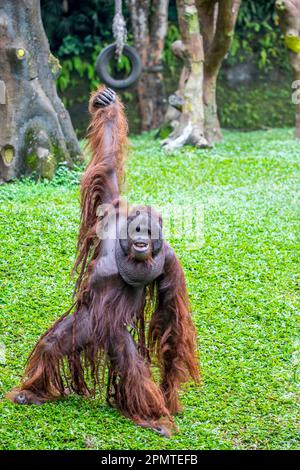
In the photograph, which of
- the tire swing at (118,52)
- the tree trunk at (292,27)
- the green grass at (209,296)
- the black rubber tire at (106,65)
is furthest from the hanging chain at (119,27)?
the tree trunk at (292,27)

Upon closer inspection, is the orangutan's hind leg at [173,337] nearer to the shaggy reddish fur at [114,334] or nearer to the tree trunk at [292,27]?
the shaggy reddish fur at [114,334]

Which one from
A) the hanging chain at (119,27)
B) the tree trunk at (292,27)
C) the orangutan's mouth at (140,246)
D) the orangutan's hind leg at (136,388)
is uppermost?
the tree trunk at (292,27)

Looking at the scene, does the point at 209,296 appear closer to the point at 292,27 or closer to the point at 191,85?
the point at 191,85

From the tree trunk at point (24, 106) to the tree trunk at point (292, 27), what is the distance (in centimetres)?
299

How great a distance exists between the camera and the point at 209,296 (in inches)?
A: 195

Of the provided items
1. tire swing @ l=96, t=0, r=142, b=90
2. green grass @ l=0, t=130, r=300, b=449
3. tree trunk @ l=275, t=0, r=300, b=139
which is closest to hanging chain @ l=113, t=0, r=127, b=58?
tire swing @ l=96, t=0, r=142, b=90

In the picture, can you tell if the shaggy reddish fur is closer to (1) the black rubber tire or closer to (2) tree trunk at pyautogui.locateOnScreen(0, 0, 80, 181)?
(2) tree trunk at pyautogui.locateOnScreen(0, 0, 80, 181)

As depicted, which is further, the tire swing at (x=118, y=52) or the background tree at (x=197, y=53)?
the background tree at (x=197, y=53)

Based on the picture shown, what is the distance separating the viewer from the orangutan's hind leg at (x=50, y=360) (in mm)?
3670

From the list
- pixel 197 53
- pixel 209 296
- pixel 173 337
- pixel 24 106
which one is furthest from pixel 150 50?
pixel 173 337

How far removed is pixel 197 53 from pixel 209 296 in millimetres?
4117

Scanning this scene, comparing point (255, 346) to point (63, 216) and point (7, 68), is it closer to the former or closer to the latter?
point (63, 216)

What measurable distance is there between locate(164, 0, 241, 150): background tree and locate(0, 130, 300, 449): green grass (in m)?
0.51

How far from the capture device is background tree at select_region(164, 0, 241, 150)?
8.38m
